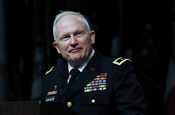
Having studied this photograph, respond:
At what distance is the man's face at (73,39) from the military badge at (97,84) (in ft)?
0.50

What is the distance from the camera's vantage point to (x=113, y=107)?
142cm

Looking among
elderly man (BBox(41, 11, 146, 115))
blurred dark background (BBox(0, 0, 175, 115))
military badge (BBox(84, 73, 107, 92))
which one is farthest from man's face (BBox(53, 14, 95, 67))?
blurred dark background (BBox(0, 0, 175, 115))

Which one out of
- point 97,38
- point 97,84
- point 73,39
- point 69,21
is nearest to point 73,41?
point 73,39

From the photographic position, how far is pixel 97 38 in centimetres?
238

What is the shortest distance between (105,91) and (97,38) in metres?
1.01

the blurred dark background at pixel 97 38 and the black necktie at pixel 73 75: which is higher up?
the blurred dark background at pixel 97 38

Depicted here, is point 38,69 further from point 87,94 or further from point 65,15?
point 87,94

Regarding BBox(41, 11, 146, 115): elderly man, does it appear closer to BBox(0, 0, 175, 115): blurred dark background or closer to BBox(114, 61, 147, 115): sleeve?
BBox(114, 61, 147, 115): sleeve

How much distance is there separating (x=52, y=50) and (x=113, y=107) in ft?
3.82

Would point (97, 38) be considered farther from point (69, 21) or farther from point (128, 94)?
point (128, 94)

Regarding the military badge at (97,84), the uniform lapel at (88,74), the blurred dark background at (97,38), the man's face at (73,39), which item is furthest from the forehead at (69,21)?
the blurred dark background at (97,38)

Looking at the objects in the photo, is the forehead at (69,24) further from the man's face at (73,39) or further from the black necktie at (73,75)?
the black necktie at (73,75)

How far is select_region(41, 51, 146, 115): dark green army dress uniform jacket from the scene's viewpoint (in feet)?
4.45

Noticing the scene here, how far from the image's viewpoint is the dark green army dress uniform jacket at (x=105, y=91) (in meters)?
1.36
